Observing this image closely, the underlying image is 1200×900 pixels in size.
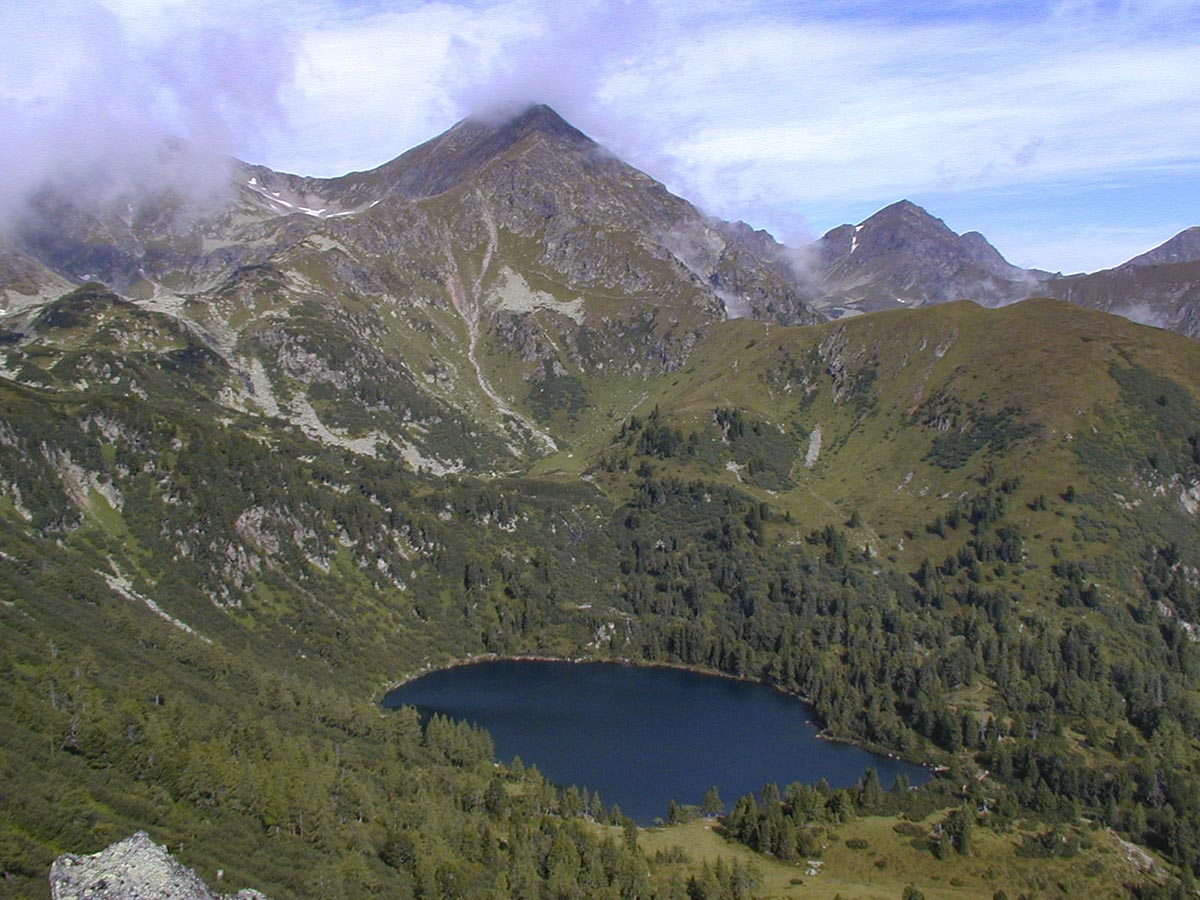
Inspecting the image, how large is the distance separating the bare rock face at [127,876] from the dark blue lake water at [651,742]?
284 ft

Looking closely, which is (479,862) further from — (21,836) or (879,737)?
(879,737)

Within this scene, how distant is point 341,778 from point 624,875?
114 feet

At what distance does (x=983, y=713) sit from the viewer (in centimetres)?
18562

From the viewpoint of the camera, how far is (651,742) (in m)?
171

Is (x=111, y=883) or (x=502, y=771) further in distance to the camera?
(x=502, y=771)

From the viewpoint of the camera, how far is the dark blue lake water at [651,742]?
15288 cm

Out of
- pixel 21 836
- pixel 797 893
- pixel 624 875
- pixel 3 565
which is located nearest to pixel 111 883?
pixel 21 836

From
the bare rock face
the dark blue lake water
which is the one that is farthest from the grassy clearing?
the bare rock face

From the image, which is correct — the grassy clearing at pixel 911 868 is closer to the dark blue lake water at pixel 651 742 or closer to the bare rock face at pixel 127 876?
the dark blue lake water at pixel 651 742

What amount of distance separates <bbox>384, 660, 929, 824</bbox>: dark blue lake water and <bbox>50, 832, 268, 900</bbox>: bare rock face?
284ft

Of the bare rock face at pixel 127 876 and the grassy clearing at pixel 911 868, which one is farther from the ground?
the bare rock face at pixel 127 876

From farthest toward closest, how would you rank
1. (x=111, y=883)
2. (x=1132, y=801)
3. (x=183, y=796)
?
1. (x=1132, y=801)
2. (x=183, y=796)
3. (x=111, y=883)

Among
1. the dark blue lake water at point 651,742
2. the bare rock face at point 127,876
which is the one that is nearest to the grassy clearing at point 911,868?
the dark blue lake water at point 651,742

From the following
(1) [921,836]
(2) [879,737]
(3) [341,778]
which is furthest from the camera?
(2) [879,737]
